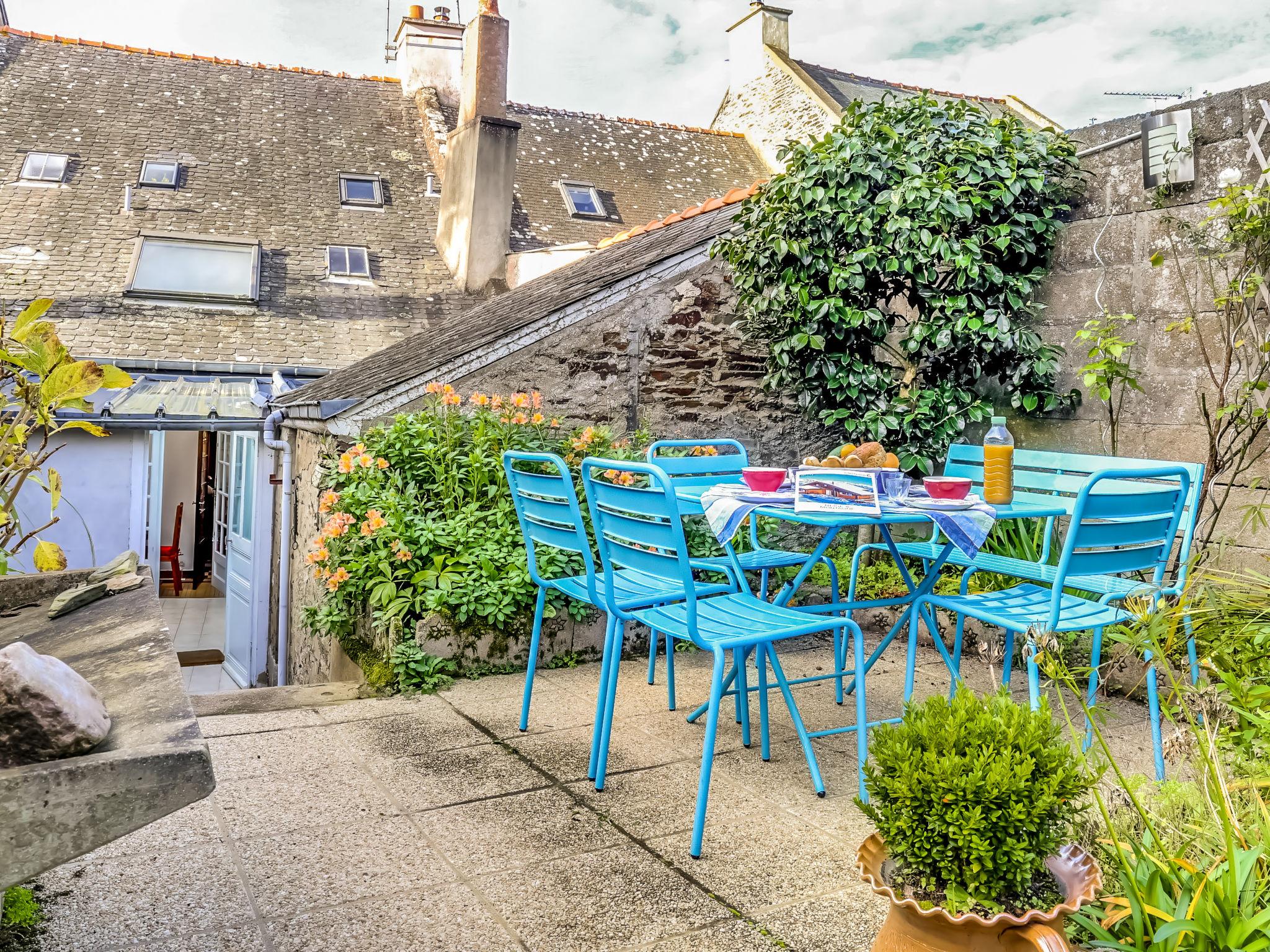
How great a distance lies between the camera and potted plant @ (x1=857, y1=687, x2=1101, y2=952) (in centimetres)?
173

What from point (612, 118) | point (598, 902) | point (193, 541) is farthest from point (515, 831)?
point (612, 118)

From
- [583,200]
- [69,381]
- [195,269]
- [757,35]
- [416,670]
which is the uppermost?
[757,35]

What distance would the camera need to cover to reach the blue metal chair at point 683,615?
8.77ft

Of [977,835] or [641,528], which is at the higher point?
[641,528]

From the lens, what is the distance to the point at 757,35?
15.6 meters

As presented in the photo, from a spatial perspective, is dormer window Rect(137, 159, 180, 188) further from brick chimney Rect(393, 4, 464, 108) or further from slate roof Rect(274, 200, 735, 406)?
slate roof Rect(274, 200, 735, 406)

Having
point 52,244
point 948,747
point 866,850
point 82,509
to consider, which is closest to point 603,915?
point 866,850

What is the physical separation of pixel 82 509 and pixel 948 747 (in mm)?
9406

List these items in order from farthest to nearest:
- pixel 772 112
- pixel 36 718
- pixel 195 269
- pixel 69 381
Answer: pixel 772 112 < pixel 195 269 < pixel 69 381 < pixel 36 718

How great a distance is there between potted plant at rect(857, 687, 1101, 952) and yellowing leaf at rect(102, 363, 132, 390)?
6.04ft

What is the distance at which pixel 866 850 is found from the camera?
6.28 feet

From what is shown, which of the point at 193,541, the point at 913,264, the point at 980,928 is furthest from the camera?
the point at 193,541

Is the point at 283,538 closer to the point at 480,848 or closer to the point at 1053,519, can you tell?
the point at 480,848

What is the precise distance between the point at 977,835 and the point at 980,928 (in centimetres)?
16
